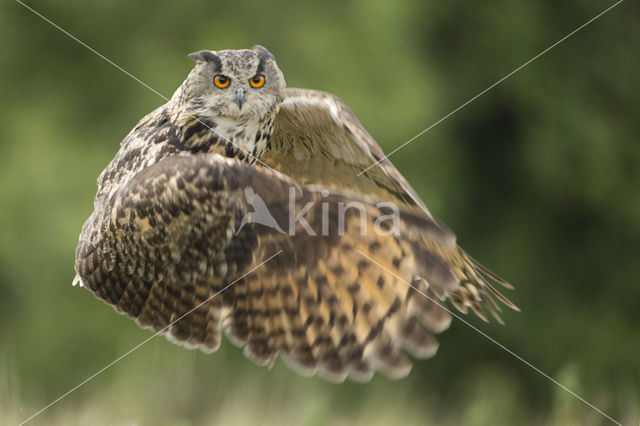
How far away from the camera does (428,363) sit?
25.0 ft

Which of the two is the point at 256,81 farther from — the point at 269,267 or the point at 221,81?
the point at 269,267

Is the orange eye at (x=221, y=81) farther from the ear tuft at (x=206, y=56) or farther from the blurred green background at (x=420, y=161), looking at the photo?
the blurred green background at (x=420, y=161)

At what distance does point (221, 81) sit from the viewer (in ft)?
11.2

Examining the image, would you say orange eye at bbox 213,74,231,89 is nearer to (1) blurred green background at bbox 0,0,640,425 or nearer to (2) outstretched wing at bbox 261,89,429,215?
(2) outstretched wing at bbox 261,89,429,215

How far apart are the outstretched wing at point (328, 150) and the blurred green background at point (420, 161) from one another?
1.04 metres

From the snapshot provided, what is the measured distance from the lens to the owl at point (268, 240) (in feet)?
9.57

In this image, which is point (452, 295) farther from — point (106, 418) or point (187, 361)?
point (187, 361)

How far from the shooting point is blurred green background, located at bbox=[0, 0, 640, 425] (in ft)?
18.5

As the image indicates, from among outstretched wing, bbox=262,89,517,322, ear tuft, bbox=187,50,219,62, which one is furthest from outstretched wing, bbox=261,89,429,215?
ear tuft, bbox=187,50,219,62

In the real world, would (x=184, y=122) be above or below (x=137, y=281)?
above

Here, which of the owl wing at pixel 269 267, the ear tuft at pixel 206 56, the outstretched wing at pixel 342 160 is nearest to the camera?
the owl wing at pixel 269 267

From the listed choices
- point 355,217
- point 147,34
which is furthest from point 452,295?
point 147,34

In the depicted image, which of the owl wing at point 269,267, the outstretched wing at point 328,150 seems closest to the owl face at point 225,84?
the outstretched wing at point 328,150

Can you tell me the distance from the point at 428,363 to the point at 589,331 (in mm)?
1459
